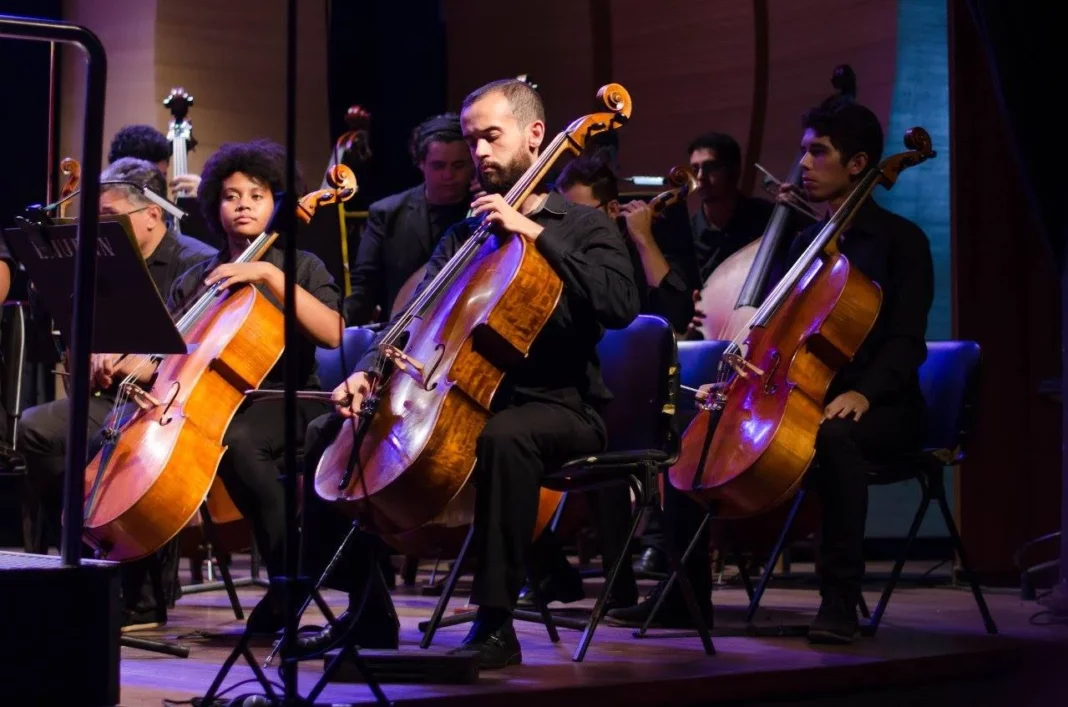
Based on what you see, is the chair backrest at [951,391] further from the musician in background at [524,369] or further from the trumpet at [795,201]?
the musician in background at [524,369]

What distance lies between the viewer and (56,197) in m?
5.29

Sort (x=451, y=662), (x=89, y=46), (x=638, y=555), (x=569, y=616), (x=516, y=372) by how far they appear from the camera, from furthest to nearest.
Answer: (x=638, y=555) < (x=569, y=616) < (x=516, y=372) < (x=451, y=662) < (x=89, y=46)

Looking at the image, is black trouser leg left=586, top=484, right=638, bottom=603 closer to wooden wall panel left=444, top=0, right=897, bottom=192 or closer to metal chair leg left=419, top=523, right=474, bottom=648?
metal chair leg left=419, top=523, right=474, bottom=648

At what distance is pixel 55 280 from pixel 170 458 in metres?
0.55

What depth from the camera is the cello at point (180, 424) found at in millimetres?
3420

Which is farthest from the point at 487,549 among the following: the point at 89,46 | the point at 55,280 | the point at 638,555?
the point at 638,555

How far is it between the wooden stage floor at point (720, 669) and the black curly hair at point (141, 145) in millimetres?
1634

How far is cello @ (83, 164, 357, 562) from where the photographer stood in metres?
3.42

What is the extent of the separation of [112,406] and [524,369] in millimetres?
1336

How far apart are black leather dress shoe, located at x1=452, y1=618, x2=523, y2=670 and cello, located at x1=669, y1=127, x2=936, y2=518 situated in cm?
68

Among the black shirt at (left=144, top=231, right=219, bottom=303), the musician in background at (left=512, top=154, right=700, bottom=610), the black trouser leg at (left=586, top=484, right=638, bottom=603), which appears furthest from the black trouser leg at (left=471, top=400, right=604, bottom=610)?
the black shirt at (left=144, top=231, right=219, bottom=303)

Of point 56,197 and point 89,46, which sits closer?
point 89,46

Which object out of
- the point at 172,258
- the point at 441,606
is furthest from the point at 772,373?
the point at 172,258

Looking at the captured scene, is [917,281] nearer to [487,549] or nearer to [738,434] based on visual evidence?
[738,434]
